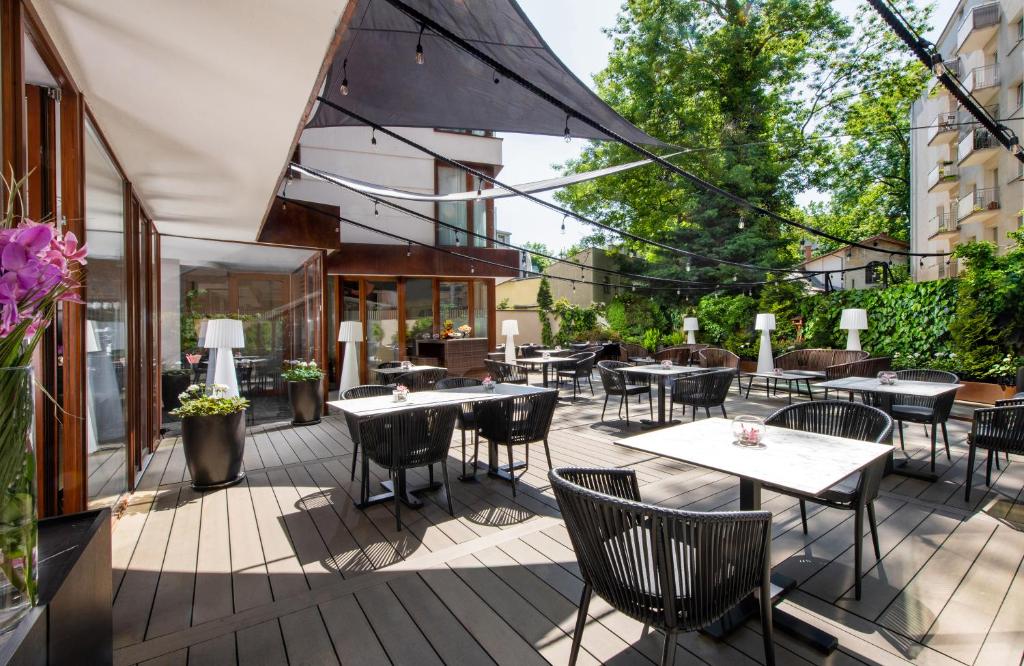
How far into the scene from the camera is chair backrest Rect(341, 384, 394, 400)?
4.29 m

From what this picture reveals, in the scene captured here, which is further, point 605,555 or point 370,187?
point 370,187

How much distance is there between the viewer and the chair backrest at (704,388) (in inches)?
215

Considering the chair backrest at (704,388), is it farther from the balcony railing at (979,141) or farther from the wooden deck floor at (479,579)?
the balcony railing at (979,141)

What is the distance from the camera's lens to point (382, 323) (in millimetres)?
9125

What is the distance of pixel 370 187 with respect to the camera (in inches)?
223

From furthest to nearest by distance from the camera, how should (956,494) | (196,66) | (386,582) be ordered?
(956,494)
(386,582)
(196,66)

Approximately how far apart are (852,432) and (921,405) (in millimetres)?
2718

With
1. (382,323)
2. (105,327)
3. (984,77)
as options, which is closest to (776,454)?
(105,327)

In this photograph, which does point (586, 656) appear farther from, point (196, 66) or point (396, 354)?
point (396, 354)

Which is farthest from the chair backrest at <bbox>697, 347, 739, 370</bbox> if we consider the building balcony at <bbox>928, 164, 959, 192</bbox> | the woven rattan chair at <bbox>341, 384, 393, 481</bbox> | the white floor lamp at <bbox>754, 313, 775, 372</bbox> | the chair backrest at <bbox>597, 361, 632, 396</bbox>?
the building balcony at <bbox>928, 164, 959, 192</bbox>

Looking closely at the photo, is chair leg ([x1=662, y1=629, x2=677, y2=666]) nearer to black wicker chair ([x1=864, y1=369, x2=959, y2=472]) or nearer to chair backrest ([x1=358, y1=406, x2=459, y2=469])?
chair backrest ([x1=358, y1=406, x2=459, y2=469])

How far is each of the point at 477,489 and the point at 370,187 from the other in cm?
383

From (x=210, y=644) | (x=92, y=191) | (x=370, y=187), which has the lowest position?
(x=210, y=644)

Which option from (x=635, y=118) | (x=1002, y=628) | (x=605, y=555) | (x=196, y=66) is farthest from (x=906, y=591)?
(x=635, y=118)
